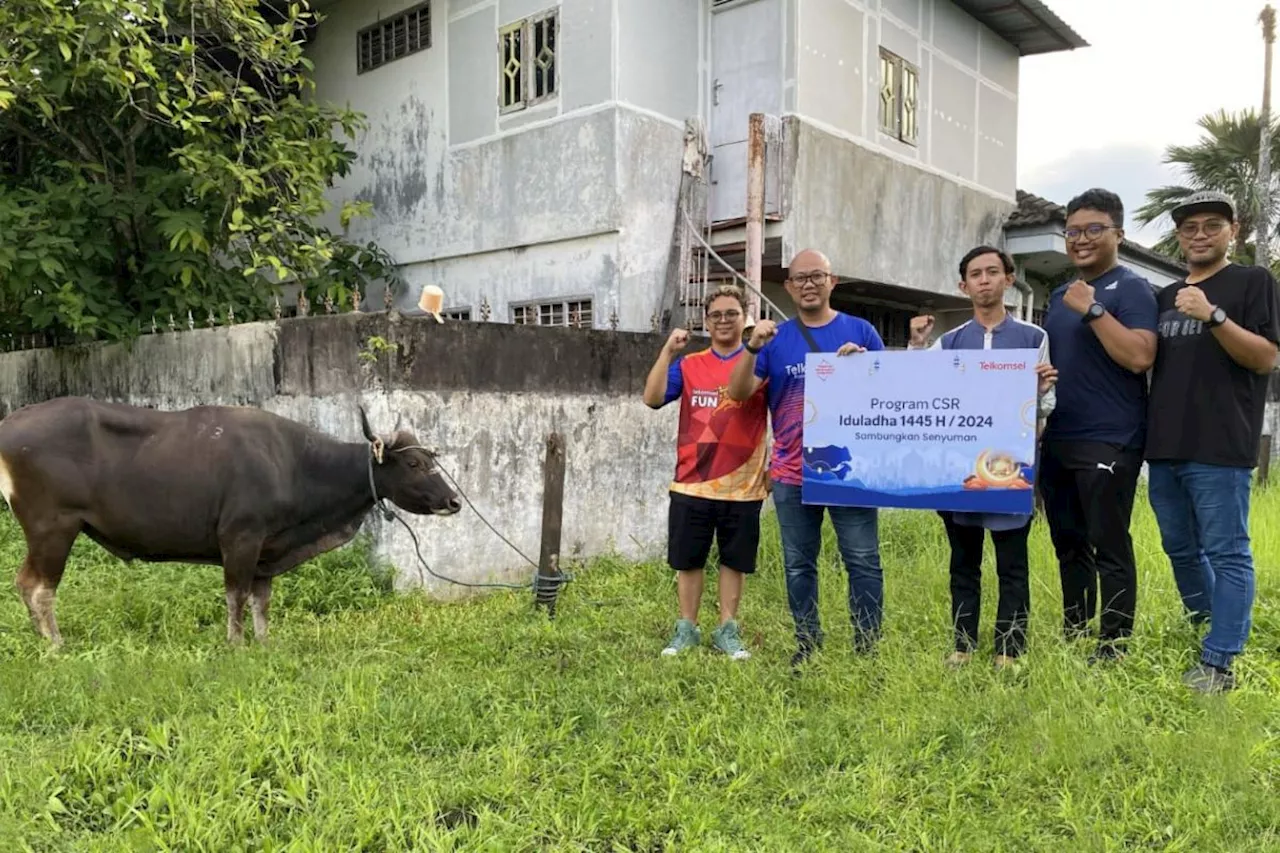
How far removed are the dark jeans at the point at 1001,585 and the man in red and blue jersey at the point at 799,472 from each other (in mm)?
324

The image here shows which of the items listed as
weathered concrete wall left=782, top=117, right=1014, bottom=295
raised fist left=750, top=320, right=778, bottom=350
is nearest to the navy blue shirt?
raised fist left=750, top=320, right=778, bottom=350

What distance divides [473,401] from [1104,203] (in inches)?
145

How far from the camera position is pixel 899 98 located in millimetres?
10719

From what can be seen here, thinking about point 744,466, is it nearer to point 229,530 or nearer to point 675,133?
point 229,530

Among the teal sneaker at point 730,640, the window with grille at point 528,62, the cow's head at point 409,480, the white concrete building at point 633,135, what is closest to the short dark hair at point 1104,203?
the teal sneaker at point 730,640

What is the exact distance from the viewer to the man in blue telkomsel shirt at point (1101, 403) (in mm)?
3451

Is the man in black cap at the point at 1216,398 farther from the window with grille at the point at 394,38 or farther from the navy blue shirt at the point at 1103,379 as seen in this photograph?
the window with grille at the point at 394,38

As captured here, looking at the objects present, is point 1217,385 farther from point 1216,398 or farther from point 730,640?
point 730,640

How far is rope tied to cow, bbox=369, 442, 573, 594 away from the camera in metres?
4.57

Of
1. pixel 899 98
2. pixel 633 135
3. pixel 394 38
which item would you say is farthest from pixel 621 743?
pixel 394 38

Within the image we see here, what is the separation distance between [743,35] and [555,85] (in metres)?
2.01

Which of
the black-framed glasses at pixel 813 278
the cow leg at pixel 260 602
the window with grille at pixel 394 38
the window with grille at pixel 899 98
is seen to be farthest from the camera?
the window with grille at pixel 899 98

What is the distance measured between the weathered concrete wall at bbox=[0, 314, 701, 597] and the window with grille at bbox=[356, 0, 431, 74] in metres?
5.16

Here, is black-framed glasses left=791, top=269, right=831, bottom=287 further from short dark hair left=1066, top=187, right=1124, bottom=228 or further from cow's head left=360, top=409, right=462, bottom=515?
cow's head left=360, top=409, right=462, bottom=515
